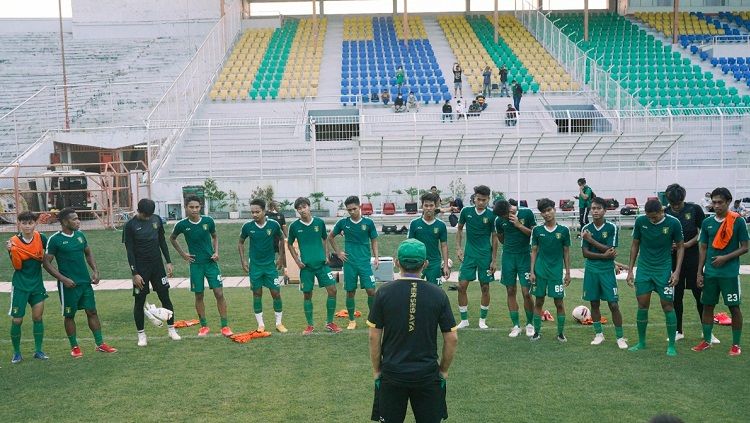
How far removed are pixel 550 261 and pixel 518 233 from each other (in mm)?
734

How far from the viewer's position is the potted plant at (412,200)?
987 inches

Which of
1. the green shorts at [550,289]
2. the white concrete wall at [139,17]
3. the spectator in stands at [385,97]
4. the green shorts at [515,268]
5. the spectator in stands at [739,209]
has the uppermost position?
the white concrete wall at [139,17]

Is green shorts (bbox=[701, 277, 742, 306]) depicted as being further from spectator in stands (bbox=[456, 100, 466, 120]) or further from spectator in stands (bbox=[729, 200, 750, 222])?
spectator in stands (bbox=[456, 100, 466, 120])

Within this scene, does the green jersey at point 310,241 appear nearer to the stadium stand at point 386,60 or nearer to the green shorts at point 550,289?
the green shorts at point 550,289

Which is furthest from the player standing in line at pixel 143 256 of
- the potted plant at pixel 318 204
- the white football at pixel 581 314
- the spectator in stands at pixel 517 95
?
the spectator in stands at pixel 517 95

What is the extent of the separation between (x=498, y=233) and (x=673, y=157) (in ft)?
65.8

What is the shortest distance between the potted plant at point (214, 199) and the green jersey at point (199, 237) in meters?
15.8

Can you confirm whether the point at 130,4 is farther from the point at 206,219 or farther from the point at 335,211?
the point at 206,219

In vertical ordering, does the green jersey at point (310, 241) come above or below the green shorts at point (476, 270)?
above

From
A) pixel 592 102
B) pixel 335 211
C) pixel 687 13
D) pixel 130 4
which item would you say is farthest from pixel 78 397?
pixel 687 13

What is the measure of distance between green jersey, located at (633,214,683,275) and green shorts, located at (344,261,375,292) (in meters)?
3.72

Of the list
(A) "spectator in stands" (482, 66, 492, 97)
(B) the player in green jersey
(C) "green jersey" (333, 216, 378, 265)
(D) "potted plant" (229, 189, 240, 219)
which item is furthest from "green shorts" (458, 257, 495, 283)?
(A) "spectator in stands" (482, 66, 492, 97)

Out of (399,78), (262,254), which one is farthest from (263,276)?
(399,78)

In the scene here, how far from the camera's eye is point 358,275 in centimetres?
1082
